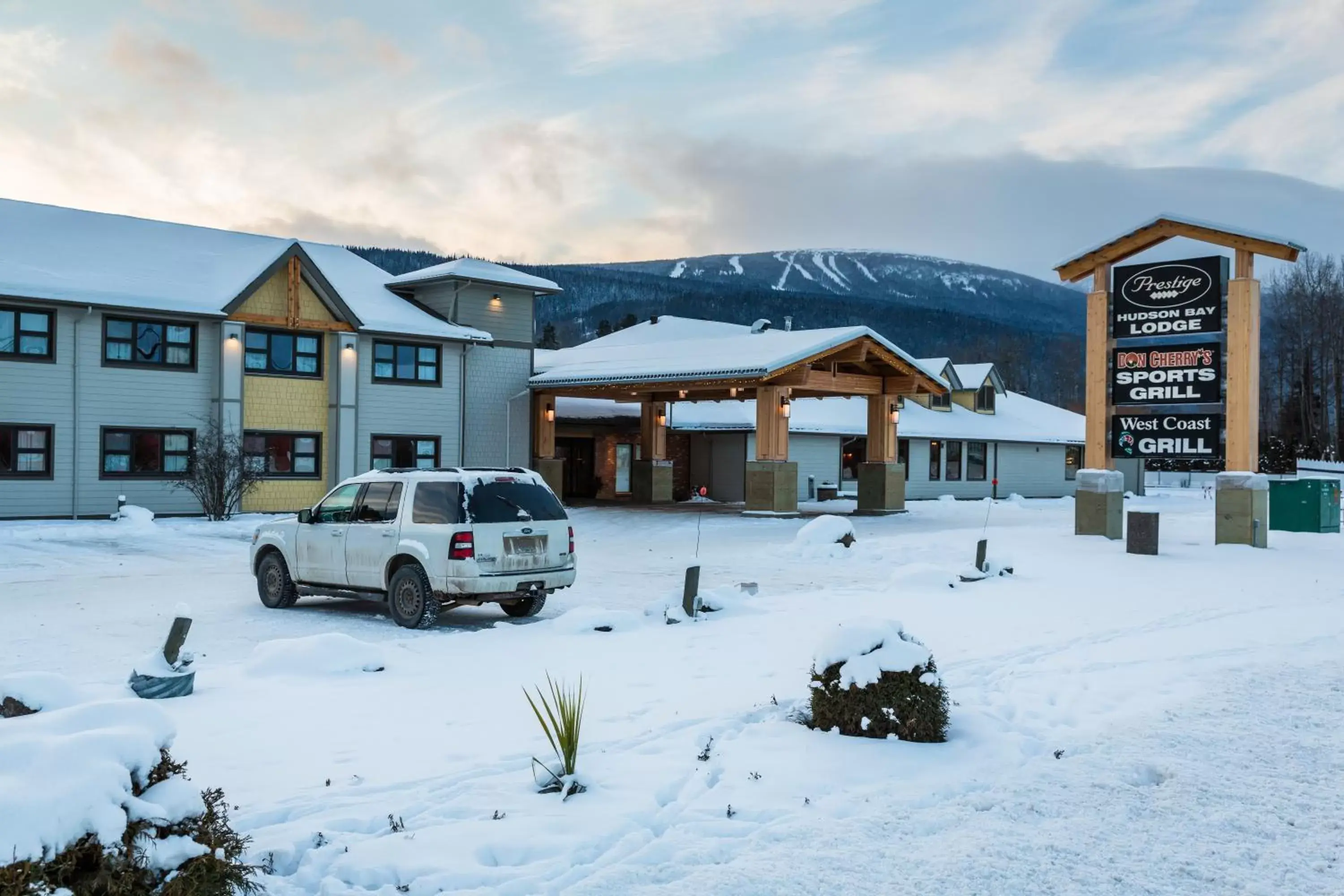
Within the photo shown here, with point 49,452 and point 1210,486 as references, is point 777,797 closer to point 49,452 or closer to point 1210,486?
point 49,452

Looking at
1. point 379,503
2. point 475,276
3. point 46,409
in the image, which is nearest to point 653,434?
point 475,276

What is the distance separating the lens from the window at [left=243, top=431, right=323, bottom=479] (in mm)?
30375

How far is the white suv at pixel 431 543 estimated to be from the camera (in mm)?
12594

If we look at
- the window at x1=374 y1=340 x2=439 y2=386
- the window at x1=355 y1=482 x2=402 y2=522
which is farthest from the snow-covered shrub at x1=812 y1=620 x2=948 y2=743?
the window at x1=374 y1=340 x2=439 y2=386

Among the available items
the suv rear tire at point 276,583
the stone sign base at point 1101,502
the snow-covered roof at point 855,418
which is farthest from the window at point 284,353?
the stone sign base at point 1101,502

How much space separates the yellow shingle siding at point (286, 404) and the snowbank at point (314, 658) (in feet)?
71.4

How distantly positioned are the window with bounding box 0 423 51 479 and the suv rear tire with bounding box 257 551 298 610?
15.6 m

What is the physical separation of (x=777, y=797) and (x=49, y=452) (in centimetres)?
2570

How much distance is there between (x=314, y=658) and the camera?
966 cm

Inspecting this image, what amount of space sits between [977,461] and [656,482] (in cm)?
1711

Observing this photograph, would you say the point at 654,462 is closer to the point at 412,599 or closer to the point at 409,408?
the point at 409,408

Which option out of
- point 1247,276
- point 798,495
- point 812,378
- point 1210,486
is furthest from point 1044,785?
point 1210,486

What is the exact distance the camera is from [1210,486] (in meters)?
65.4

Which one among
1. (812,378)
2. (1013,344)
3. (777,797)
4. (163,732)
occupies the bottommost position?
(777,797)
